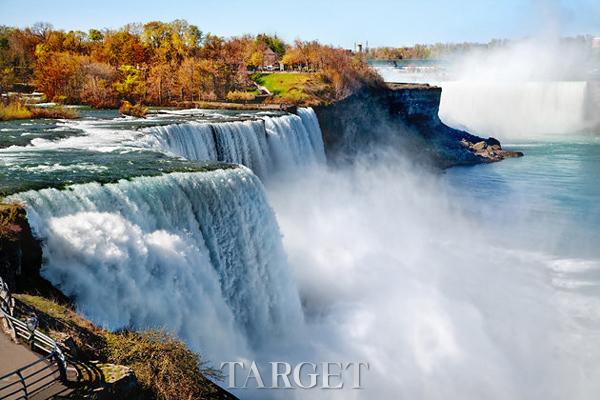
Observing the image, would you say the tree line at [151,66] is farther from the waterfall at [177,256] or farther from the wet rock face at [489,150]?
the waterfall at [177,256]

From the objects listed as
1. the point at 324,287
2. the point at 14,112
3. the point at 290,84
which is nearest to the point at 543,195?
the point at 324,287

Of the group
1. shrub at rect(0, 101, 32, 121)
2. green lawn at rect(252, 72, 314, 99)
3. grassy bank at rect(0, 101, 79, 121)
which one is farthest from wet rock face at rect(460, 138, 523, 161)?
shrub at rect(0, 101, 32, 121)

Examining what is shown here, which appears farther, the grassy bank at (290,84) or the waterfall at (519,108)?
the waterfall at (519,108)

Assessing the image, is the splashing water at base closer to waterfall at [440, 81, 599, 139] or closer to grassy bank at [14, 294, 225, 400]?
grassy bank at [14, 294, 225, 400]

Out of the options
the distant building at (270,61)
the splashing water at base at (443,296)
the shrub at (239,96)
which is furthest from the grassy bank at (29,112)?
the distant building at (270,61)

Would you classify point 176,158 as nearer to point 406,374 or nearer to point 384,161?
point 406,374

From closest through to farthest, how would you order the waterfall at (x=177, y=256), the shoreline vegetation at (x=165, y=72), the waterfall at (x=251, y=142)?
the waterfall at (x=177, y=256) < the waterfall at (x=251, y=142) < the shoreline vegetation at (x=165, y=72)
